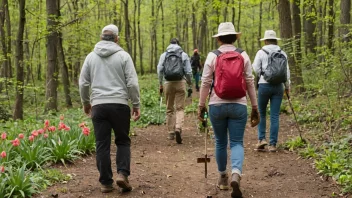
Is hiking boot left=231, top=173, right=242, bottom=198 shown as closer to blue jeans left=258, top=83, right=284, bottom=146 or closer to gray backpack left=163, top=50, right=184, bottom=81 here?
blue jeans left=258, top=83, right=284, bottom=146

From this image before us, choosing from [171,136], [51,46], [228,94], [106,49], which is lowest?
Result: [171,136]

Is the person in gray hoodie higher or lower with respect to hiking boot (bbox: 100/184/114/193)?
higher

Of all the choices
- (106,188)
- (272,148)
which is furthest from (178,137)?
(106,188)

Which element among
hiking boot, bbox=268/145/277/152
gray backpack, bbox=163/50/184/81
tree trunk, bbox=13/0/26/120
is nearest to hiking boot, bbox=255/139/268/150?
hiking boot, bbox=268/145/277/152

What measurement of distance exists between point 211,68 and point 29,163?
3103 millimetres

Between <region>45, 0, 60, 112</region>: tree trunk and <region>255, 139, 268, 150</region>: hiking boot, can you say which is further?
<region>45, 0, 60, 112</region>: tree trunk

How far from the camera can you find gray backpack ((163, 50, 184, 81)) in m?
8.12

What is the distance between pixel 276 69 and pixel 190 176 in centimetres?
253

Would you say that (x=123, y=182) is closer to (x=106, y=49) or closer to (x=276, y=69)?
(x=106, y=49)

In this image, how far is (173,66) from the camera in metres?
8.14

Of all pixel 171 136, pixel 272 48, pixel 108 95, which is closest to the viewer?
pixel 108 95

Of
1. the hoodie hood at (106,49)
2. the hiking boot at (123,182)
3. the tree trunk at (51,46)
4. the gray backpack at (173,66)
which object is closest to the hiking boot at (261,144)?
the gray backpack at (173,66)

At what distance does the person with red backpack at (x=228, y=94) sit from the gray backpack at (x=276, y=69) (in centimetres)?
198

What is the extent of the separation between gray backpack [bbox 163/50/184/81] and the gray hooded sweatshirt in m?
3.45
